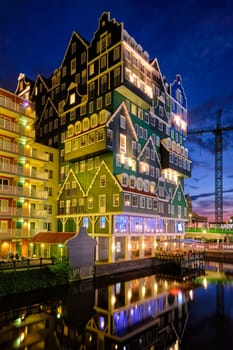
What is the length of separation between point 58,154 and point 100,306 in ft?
108

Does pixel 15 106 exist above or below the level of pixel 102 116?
below

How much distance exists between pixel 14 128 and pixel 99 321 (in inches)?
1081

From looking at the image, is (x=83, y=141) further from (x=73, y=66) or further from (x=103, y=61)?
(x=73, y=66)

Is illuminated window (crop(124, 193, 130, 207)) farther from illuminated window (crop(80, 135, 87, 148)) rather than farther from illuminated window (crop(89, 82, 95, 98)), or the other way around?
illuminated window (crop(89, 82, 95, 98))

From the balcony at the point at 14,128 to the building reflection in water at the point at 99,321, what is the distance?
2118 cm

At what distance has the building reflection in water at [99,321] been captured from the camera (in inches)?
751

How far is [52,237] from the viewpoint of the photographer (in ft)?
125

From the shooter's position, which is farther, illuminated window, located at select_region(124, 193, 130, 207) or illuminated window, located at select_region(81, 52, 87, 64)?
illuminated window, located at select_region(81, 52, 87, 64)

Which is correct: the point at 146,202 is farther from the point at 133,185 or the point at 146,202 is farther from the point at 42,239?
the point at 42,239

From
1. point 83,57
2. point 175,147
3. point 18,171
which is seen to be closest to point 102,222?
point 18,171

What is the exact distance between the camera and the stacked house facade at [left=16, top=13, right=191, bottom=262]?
44562 mm

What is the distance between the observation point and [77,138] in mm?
49000

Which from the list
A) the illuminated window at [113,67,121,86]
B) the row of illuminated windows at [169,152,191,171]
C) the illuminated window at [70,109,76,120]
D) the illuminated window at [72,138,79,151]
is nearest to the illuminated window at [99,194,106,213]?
the illuminated window at [72,138,79,151]

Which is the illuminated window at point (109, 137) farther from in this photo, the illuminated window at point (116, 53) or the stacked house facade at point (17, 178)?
the illuminated window at point (116, 53)
